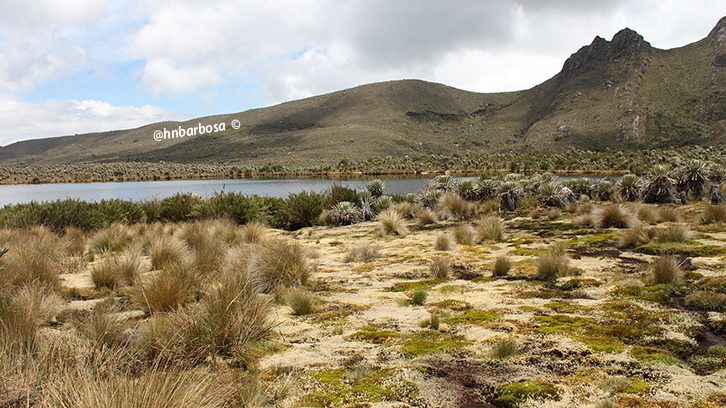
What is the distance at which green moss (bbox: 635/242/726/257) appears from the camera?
331 inches

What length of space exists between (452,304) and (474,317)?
668 mm

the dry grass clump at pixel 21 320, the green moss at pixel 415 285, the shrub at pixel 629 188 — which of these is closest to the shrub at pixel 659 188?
the shrub at pixel 629 188

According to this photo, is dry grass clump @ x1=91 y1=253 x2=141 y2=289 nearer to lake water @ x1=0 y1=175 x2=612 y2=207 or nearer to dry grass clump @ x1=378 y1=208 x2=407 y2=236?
dry grass clump @ x1=378 y1=208 x2=407 y2=236

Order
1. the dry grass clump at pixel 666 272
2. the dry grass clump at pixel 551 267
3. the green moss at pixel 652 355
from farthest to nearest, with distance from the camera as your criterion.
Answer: the dry grass clump at pixel 551 267, the dry grass clump at pixel 666 272, the green moss at pixel 652 355

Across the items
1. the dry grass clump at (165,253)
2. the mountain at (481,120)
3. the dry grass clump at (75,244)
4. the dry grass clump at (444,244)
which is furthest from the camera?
the mountain at (481,120)

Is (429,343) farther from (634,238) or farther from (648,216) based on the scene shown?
(648,216)

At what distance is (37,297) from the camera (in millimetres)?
5359

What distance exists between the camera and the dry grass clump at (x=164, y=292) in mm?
6004

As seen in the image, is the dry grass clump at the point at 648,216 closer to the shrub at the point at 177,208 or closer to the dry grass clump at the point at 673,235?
the dry grass clump at the point at 673,235

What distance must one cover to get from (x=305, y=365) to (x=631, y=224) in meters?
10.8

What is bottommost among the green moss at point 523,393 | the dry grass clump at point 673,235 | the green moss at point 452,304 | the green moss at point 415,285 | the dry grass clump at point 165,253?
the green moss at point 415,285

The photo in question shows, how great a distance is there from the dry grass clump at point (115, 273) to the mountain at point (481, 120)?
80323 mm

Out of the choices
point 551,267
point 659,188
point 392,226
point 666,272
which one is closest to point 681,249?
point 666,272

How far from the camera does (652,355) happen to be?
4320 millimetres
